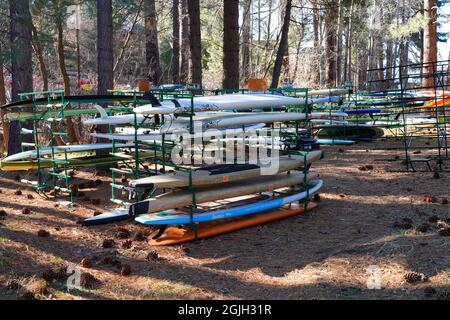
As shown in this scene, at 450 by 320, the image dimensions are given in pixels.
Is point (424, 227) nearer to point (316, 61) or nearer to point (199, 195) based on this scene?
point (199, 195)

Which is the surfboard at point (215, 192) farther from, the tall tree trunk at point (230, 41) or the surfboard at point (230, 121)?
the tall tree trunk at point (230, 41)

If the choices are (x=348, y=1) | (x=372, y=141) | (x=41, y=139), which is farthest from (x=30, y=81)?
(x=348, y=1)

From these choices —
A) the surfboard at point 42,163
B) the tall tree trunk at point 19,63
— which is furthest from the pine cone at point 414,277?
the tall tree trunk at point 19,63

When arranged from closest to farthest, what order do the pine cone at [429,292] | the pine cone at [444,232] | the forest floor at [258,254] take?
1. the pine cone at [429,292]
2. the forest floor at [258,254]
3. the pine cone at [444,232]

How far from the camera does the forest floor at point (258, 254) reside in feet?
17.9

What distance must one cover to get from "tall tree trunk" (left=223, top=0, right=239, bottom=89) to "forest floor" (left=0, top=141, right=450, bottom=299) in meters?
6.37

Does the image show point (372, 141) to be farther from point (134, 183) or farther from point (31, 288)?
point (31, 288)

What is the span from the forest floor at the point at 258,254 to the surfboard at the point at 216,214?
0.30 metres

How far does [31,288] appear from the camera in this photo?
5.32 metres

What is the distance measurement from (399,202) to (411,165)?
2900 mm

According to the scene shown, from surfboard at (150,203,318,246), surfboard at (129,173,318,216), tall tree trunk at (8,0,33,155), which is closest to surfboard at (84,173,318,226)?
surfboard at (129,173,318,216)

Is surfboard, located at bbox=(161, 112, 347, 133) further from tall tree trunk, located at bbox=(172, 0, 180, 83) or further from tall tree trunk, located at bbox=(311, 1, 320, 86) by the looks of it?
tall tree trunk, located at bbox=(311, 1, 320, 86)

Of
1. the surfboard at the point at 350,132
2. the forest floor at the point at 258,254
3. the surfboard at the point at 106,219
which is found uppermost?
the surfboard at the point at 350,132

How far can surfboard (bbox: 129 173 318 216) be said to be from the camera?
277 inches
